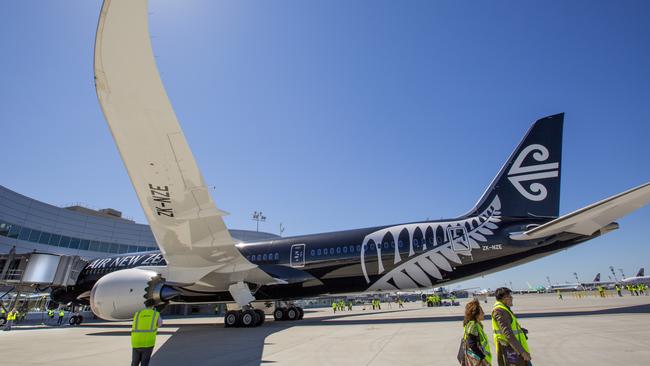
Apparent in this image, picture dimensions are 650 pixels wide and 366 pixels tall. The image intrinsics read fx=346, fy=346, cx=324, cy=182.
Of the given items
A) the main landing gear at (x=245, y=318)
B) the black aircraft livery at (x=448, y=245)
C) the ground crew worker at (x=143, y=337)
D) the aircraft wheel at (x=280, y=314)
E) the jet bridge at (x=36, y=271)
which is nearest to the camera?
the ground crew worker at (x=143, y=337)

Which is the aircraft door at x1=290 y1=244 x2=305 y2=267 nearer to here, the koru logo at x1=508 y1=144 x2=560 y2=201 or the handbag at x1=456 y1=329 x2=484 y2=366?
the koru logo at x1=508 y1=144 x2=560 y2=201

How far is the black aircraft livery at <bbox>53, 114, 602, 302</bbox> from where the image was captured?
11.2 metres

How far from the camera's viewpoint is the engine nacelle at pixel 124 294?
9.59 m

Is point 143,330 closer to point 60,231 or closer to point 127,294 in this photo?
point 127,294

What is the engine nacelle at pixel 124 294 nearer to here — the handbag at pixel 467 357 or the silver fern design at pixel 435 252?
the silver fern design at pixel 435 252

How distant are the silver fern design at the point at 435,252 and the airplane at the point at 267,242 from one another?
3cm

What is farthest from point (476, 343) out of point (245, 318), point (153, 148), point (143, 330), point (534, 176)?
point (534, 176)

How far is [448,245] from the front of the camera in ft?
37.9

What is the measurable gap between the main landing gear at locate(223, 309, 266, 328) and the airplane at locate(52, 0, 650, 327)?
0.04 meters

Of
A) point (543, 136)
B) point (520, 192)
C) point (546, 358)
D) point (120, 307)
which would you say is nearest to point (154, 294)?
point (120, 307)

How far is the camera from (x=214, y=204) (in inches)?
348

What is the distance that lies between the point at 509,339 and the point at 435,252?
8.88 m

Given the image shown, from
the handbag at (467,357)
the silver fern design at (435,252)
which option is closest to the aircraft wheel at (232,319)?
the silver fern design at (435,252)

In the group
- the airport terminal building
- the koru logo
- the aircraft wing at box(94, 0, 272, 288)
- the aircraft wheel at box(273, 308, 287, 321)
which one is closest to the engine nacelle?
the aircraft wing at box(94, 0, 272, 288)
